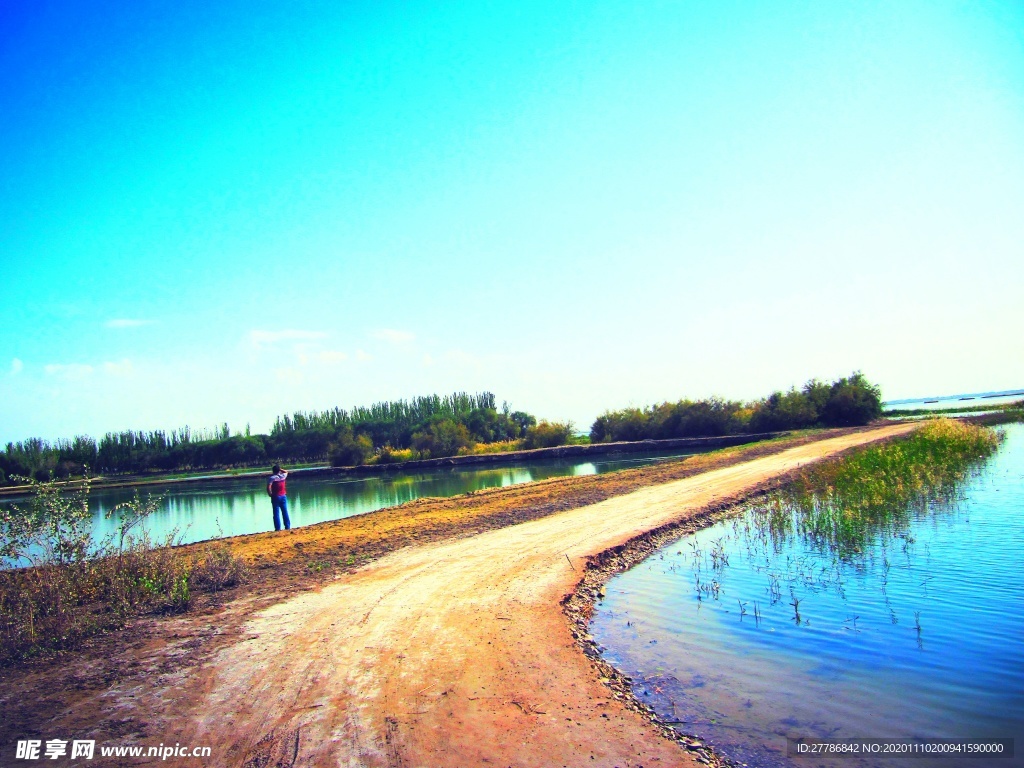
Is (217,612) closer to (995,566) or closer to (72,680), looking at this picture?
(72,680)

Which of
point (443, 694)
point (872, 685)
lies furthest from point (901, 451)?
point (443, 694)

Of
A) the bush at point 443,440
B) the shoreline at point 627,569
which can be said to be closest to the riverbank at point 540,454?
the bush at point 443,440

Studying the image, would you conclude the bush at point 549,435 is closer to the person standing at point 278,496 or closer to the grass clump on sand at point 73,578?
the person standing at point 278,496

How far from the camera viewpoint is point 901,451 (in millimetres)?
20906

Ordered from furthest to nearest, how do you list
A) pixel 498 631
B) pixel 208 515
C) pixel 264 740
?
pixel 208 515
pixel 498 631
pixel 264 740

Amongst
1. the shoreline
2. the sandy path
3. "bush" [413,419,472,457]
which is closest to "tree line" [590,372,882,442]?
"bush" [413,419,472,457]

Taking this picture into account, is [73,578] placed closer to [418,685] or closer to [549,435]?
[418,685]

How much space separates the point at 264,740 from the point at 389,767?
46.1 inches

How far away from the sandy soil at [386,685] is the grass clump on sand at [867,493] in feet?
17.9

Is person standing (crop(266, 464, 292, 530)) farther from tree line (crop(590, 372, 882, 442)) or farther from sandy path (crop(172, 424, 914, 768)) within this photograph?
tree line (crop(590, 372, 882, 442))

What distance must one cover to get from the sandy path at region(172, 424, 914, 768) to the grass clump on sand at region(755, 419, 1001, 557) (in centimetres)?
554

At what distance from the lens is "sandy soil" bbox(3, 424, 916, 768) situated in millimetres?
4652

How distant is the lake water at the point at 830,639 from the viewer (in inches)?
196

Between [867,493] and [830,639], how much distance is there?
9711 mm
